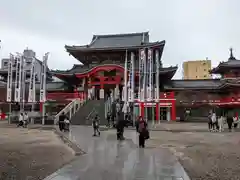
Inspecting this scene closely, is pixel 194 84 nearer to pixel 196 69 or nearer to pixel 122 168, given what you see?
pixel 122 168

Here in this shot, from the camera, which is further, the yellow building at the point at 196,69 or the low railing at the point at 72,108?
the yellow building at the point at 196,69

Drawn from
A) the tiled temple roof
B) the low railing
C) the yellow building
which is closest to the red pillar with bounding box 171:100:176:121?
the tiled temple roof

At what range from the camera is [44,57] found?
2883cm

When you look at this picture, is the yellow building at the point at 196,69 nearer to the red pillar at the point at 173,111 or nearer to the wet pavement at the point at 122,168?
the red pillar at the point at 173,111

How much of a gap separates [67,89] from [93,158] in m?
34.4

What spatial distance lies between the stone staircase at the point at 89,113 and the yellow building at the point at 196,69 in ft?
255

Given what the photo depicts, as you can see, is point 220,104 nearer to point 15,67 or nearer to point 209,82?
point 209,82

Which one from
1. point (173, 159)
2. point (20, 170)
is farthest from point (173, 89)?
point (20, 170)

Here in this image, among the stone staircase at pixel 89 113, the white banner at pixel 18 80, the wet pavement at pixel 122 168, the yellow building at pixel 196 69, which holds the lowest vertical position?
the wet pavement at pixel 122 168

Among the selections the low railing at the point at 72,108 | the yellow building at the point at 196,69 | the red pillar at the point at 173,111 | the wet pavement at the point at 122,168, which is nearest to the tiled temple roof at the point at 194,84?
the red pillar at the point at 173,111

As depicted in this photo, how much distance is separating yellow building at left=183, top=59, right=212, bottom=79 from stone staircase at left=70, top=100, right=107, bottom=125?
255ft

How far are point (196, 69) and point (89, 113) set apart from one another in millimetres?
85573

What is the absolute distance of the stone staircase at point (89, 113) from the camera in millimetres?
27878

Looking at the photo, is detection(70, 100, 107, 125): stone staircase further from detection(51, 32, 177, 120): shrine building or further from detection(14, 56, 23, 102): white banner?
detection(14, 56, 23, 102): white banner
